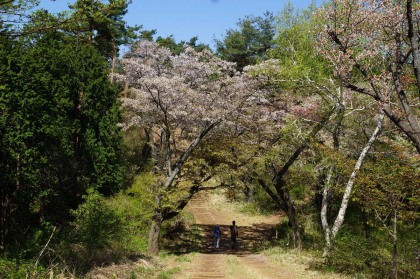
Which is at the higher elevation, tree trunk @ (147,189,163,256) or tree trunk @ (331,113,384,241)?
tree trunk @ (331,113,384,241)

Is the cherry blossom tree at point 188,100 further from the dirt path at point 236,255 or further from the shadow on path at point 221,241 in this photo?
the dirt path at point 236,255

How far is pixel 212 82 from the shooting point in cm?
2233

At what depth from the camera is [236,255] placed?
74.1 feet

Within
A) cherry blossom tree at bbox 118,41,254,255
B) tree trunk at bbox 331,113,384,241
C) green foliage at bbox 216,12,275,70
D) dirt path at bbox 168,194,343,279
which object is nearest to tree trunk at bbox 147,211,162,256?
cherry blossom tree at bbox 118,41,254,255

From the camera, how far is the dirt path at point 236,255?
16797mm

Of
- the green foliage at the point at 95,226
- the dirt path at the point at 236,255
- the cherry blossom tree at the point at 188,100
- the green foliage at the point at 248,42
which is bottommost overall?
the dirt path at the point at 236,255

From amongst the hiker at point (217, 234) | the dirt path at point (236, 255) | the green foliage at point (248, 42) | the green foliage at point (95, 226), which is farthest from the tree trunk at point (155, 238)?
the green foliage at point (248, 42)

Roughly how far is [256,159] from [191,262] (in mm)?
6428

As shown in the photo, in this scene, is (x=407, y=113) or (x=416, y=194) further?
(x=416, y=194)

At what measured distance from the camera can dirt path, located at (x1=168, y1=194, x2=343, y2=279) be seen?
16.8m

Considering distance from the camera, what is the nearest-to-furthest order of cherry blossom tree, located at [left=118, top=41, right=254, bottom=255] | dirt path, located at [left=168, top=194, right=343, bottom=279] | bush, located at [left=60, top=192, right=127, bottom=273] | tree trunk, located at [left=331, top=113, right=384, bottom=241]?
bush, located at [left=60, top=192, right=127, bottom=273] → dirt path, located at [left=168, top=194, right=343, bottom=279] → tree trunk, located at [left=331, top=113, right=384, bottom=241] → cherry blossom tree, located at [left=118, top=41, right=254, bottom=255]

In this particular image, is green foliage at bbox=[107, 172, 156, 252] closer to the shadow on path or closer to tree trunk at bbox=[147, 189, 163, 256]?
tree trunk at bbox=[147, 189, 163, 256]

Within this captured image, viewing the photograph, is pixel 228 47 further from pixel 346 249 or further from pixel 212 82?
pixel 346 249

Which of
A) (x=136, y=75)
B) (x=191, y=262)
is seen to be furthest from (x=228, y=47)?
(x=191, y=262)
